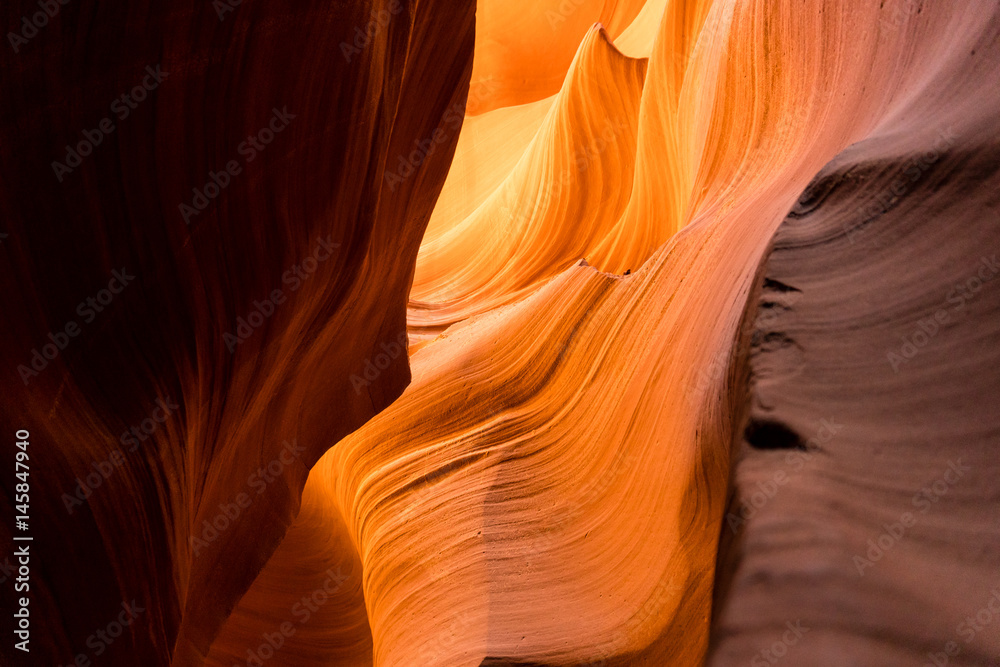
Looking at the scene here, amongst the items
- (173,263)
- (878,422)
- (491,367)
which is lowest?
(491,367)

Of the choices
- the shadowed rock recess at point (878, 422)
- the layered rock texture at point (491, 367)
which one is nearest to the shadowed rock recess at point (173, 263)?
the layered rock texture at point (491, 367)

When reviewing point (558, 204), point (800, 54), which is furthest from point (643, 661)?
point (558, 204)

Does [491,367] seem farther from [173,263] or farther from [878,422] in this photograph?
[878,422]

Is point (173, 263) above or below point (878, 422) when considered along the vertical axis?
above

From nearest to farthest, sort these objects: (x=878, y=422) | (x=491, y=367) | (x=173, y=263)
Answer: (x=878, y=422), (x=173, y=263), (x=491, y=367)

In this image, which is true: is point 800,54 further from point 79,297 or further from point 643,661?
point 79,297

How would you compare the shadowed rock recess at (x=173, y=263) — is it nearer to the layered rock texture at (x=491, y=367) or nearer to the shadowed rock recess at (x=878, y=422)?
the layered rock texture at (x=491, y=367)

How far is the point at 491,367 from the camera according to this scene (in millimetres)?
2539

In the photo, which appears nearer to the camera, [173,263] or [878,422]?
[878,422]

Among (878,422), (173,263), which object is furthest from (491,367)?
(878,422)

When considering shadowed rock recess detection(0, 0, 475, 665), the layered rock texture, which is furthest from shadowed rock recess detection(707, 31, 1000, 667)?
shadowed rock recess detection(0, 0, 475, 665)

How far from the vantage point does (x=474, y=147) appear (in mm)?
6121

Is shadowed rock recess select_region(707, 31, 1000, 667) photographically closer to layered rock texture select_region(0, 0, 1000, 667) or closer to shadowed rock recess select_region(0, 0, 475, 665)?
layered rock texture select_region(0, 0, 1000, 667)

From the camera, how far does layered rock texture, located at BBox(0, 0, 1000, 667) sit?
3.30 feet
